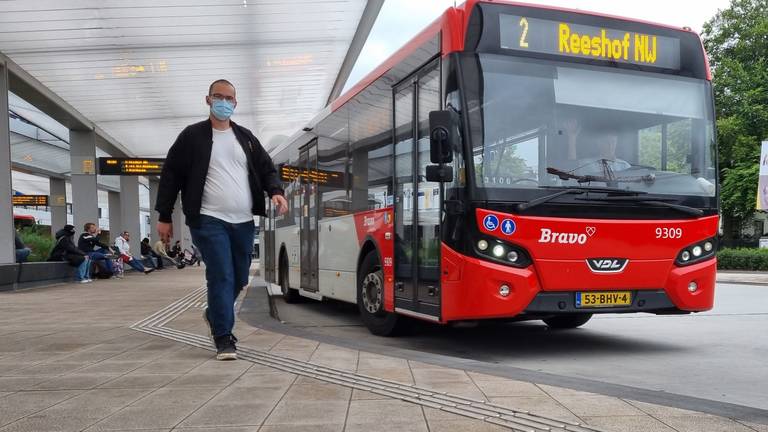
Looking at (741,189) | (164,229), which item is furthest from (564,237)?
(741,189)

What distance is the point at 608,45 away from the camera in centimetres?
630

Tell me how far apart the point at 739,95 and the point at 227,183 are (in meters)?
36.4

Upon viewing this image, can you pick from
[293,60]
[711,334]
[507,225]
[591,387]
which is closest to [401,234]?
[507,225]

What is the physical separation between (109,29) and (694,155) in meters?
12.1

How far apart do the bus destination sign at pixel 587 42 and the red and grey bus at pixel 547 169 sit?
0.01 meters

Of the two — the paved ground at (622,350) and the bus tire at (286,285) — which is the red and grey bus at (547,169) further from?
the bus tire at (286,285)

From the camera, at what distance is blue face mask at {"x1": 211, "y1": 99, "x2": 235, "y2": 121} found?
16.7ft

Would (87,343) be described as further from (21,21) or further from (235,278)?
(21,21)

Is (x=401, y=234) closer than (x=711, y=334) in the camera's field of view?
Yes

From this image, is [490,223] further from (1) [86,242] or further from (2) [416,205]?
(1) [86,242]

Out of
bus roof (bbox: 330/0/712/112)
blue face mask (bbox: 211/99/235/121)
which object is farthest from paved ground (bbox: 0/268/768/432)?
bus roof (bbox: 330/0/712/112)

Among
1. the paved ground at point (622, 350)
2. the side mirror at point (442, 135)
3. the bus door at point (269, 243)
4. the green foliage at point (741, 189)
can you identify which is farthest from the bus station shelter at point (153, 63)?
the green foliage at point (741, 189)

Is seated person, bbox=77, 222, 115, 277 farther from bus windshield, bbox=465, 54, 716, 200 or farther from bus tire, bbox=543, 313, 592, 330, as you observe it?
bus windshield, bbox=465, 54, 716, 200

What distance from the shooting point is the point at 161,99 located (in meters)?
20.8
